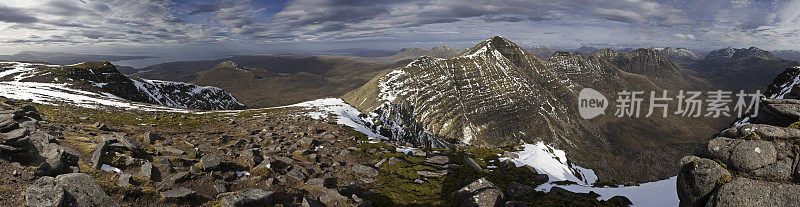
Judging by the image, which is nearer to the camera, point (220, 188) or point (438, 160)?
point (220, 188)

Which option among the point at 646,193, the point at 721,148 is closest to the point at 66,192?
the point at 721,148

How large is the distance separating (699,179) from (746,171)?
8.31ft

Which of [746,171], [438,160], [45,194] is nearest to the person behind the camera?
[45,194]

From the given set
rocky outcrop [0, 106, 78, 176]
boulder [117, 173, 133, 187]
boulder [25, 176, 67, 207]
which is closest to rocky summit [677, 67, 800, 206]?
boulder [25, 176, 67, 207]

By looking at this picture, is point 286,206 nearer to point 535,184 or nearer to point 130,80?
point 535,184

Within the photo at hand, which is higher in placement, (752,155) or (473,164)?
(752,155)

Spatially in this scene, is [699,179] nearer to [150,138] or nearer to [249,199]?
[249,199]

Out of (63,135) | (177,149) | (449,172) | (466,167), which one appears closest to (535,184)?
(466,167)

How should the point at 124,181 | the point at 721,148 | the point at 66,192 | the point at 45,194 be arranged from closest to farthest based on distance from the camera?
the point at 45,194 → the point at 66,192 → the point at 124,181 → the point at 721,148

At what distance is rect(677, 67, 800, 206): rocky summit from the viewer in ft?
47.5

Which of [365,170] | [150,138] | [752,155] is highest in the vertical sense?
[150,138]

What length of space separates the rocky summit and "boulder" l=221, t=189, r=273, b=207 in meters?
22.8

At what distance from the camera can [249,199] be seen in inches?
454

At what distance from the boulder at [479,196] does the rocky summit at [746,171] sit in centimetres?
1178
